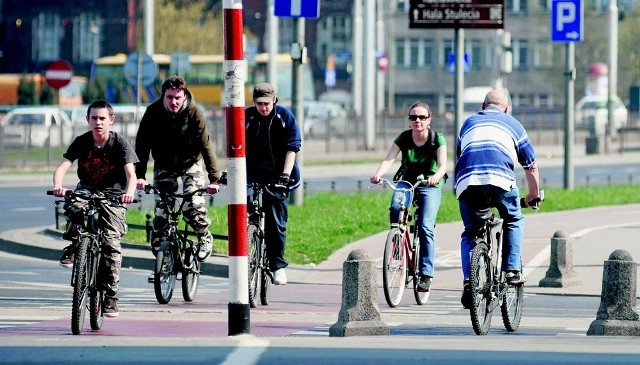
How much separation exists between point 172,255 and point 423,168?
219cm

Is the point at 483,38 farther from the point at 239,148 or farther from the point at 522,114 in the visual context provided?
the point at 239,148

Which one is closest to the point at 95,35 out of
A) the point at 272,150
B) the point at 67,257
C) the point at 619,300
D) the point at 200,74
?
the point at 200,74

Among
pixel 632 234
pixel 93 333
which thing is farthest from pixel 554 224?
pixel 93 333

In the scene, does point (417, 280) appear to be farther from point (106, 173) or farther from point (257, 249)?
point (106, 173)

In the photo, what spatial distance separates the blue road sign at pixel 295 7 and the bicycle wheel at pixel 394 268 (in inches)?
352

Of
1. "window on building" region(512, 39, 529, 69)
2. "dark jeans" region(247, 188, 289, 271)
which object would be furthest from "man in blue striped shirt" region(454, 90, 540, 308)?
"window on building" region(512, 39, 529, 69)

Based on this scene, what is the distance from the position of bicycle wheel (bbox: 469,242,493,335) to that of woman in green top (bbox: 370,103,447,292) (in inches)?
101

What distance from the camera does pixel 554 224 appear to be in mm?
23656

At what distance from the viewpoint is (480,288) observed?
11.6 meters

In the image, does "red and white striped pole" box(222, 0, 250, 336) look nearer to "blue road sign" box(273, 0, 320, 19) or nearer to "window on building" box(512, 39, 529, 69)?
"blue road sign" box(273, 0, 320, 19)

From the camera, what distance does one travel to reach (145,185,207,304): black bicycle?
45.9 ft

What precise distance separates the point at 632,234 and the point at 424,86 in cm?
8641

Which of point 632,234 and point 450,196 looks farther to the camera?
point 450,196

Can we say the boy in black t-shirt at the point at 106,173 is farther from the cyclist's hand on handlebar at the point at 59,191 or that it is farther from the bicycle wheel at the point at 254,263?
the bicycle wheel at the point at 254,263
